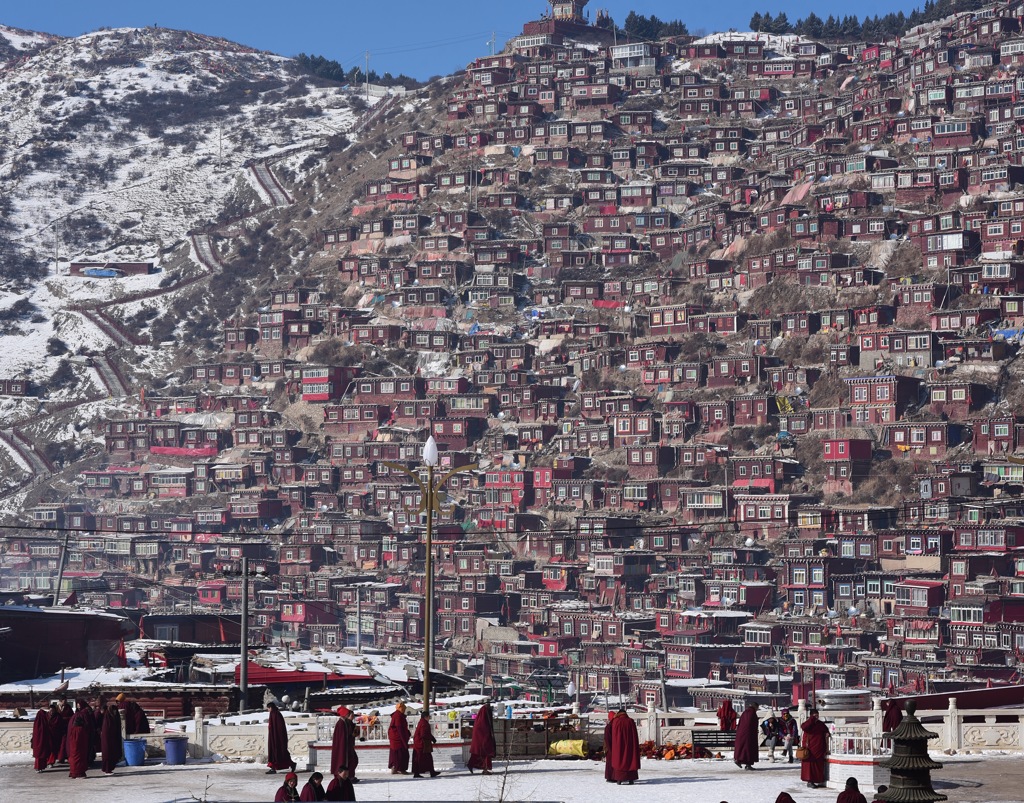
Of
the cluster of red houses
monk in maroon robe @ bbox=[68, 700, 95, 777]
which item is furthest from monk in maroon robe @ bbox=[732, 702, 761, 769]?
the cluster of red houses

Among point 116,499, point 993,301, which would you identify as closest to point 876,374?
point 993,301

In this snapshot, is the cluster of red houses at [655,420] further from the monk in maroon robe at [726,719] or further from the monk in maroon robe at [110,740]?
the monk in maroon robe at [110,740]

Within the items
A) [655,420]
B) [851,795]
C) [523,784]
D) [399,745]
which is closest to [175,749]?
[399,745]

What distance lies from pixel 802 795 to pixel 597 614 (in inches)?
3388

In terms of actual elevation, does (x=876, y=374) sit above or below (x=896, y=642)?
above

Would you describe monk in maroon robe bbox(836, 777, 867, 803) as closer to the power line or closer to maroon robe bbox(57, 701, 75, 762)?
maroon robe bbox(57, 701, 75, 762)

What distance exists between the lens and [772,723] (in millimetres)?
34438

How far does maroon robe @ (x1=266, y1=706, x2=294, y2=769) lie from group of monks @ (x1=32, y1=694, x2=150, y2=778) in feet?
9.09

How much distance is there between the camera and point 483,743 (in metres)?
32.0

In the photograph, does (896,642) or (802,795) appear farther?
(896,642)

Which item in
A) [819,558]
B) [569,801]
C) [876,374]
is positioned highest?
[876,374]

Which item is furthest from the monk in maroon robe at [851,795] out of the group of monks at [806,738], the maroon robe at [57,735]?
the maroon robe at [57,735]

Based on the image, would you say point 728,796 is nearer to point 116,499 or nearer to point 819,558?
point 819,558

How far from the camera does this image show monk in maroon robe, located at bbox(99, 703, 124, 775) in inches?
1278
